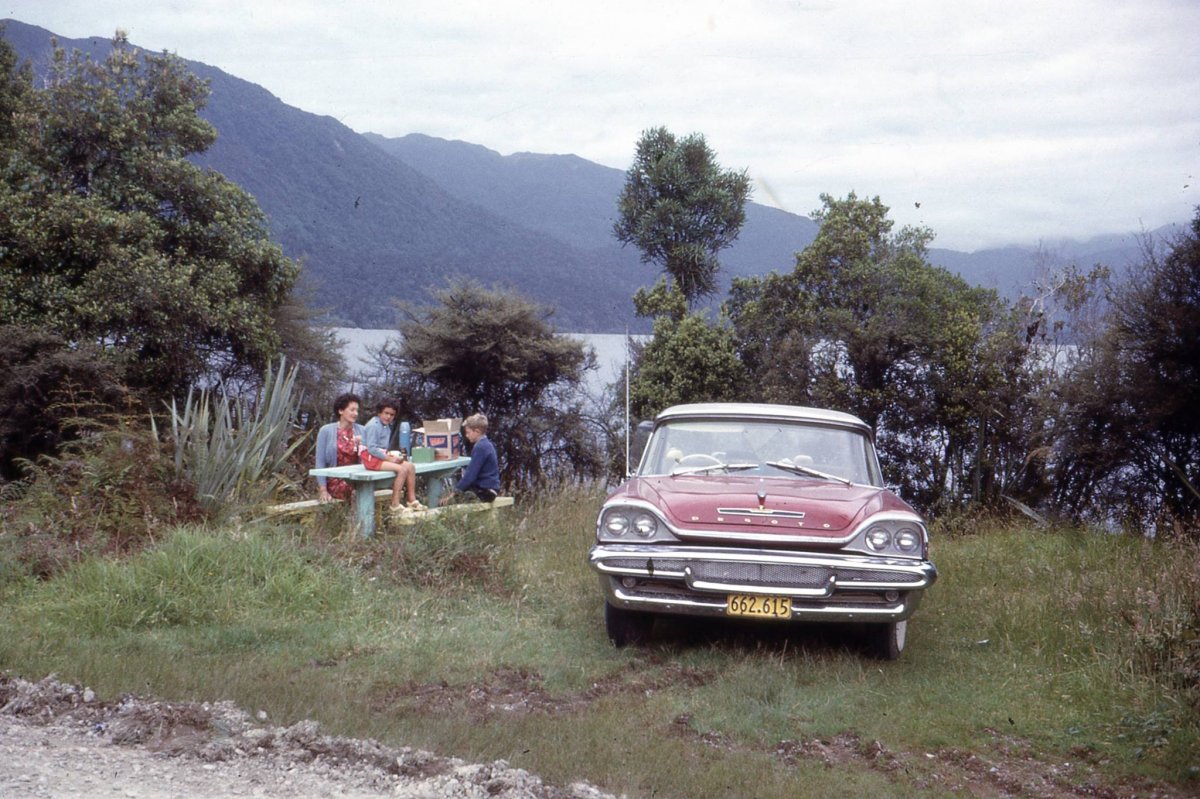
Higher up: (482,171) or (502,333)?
(482,171)

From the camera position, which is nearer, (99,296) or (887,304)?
(99,296)

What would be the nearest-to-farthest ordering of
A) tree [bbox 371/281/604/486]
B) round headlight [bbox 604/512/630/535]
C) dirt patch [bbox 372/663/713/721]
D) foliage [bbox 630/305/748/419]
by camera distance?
dirt patch [bbox 372/663/713/721] < round headlight [bbox 604/512/630/535] < foliage [bbox 630/305/748/419] < tree [bbox 371/281/604/486]

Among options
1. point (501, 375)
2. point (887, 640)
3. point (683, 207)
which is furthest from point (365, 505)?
point (683, 207)

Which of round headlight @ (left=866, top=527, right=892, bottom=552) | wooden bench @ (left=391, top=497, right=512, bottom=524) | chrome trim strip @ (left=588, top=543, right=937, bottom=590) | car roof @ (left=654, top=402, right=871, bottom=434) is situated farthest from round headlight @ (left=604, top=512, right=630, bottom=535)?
wooden bench @ (left=391, top=497, right=512, bottom=524)

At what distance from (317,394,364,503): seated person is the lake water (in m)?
11.1

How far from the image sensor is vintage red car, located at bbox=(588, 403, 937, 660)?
6473 mm

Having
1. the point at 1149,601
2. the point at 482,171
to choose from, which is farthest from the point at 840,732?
the point at 482,171

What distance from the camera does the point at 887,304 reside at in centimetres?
1834

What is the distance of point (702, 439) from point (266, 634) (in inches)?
132

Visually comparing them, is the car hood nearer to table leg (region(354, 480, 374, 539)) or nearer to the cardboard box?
table leg (region(354, 480, 374, 539))

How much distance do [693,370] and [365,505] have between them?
11.4 m

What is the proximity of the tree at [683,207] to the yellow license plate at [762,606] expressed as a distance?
17007 mm

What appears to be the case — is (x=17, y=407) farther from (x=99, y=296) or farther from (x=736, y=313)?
(x=736, y=313)

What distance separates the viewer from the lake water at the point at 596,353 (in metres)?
22.3
